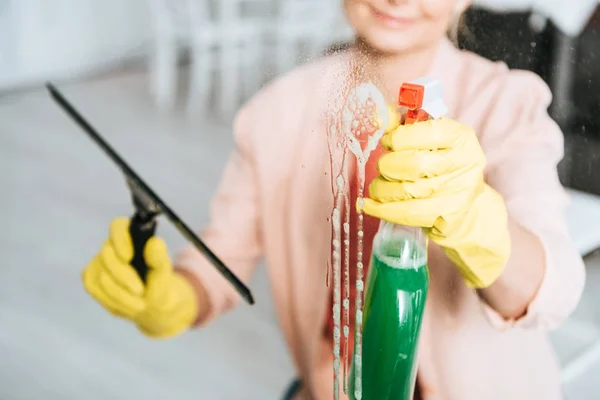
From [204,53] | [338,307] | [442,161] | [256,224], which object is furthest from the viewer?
[204,53]

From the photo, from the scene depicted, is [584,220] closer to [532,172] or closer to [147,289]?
[532,172]

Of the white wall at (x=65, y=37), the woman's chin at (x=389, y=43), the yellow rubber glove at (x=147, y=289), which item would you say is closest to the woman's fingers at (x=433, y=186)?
the woman's chin at (x=389, y=43)

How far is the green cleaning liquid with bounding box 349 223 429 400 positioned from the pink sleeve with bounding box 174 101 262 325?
193 millimetres

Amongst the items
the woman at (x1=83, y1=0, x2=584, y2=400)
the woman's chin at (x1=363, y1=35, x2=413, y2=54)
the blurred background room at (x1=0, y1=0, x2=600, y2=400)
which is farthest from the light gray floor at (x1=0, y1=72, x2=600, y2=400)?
the woman's chin at (x1=363, y1=35, x2=413, y2=54)

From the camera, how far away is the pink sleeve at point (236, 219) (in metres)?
0.58

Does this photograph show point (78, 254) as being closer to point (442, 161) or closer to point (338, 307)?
point (338, 307)

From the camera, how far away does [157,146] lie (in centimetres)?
78

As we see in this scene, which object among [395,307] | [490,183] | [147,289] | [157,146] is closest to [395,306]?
[395,307]

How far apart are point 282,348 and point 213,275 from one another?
7.0 inches

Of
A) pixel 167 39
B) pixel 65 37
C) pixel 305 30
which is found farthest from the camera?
pixel 65 37

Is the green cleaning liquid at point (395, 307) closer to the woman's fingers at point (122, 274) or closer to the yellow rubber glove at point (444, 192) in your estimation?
the yellow rubber glove at point (444, 192)

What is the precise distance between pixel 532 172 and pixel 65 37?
72cm

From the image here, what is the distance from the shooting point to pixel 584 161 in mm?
384

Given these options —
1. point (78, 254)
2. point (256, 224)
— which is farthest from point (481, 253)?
point (78, 254)
